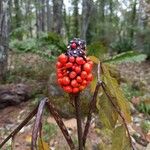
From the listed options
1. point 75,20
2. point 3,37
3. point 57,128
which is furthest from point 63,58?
point 75,20

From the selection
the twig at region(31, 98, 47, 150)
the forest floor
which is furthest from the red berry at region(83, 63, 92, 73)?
the forest floor

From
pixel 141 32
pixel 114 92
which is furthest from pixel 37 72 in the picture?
pixel 141 32

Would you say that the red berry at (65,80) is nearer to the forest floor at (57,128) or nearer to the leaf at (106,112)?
the leaf at (106,112)

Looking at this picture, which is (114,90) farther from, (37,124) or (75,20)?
(75,20)

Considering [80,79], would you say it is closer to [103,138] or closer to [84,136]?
[84,136]

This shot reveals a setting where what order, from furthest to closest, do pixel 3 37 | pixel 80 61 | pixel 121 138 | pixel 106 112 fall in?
pixel 3 37 → pixel 106 112 → pixel 121 138 → pixel 80 61

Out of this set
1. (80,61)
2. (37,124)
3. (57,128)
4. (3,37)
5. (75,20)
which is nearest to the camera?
(37,124)
